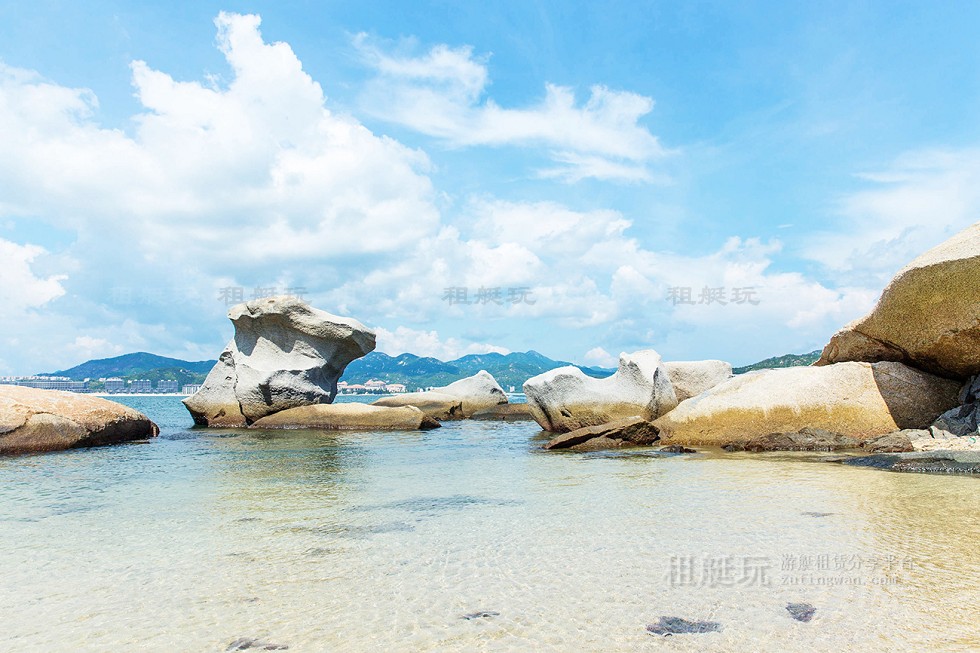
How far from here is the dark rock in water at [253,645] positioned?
3.47m

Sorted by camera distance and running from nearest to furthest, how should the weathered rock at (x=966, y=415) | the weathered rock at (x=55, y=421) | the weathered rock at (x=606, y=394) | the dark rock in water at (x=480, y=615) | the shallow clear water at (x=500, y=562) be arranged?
the shallow clear water at (x=500, y=562) → the dark rock in water at (x=480, y=615) → the weathered rock at (x=966, y=415) → the weathered rock at (x=55, y=421) → the weathered rock at (x=606, y=394)

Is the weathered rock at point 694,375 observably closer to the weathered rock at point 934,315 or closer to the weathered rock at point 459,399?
the weathered rock at point 934,315

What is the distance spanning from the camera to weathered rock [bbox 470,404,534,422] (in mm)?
30677

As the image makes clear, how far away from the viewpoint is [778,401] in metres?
13.9

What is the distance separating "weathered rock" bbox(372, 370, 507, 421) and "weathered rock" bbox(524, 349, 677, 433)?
1220cm

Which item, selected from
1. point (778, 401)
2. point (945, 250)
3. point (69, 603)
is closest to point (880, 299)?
point (945, 250)

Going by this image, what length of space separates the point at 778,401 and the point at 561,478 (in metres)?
6.52

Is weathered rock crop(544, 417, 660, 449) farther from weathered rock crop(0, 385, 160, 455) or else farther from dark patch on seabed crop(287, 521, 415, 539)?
weathered rock crop(0, 385, 160, 455)

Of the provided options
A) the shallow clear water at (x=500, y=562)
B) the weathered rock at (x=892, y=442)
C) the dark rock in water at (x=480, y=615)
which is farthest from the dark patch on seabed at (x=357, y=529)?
the weathered rock at (x=892, y=442)

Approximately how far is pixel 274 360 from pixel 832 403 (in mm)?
20586

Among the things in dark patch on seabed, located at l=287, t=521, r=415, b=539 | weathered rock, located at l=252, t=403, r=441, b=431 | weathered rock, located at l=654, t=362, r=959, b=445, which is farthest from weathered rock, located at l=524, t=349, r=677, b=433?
dark patch on seabed, located at l=287, t=521, r=415, b=539

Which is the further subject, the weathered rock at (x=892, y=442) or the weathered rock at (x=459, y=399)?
the weathered rock at (x=459, y=399)

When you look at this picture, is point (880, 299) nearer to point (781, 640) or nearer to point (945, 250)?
point (945, 250)

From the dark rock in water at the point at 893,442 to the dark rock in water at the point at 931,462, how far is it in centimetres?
129
